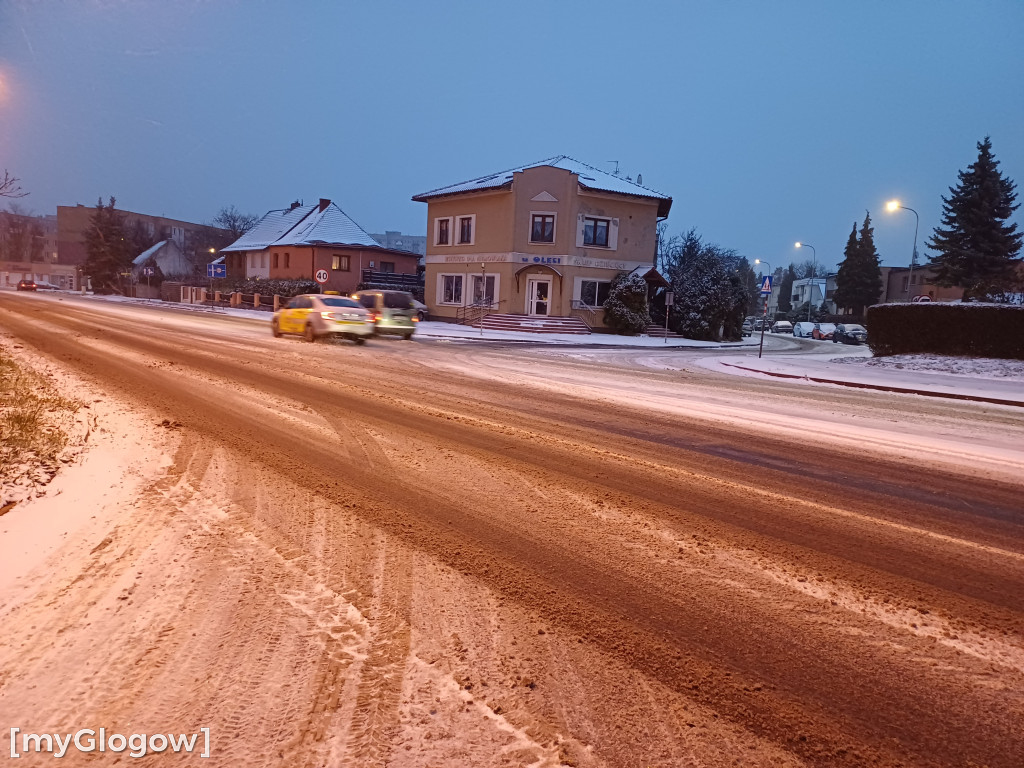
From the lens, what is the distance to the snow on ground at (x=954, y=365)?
18.1 m

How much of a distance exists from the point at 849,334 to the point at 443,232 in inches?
1240

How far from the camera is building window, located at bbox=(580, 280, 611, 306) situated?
37781 mm

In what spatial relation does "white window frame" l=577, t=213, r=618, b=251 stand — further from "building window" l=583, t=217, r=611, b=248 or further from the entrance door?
the entrance door

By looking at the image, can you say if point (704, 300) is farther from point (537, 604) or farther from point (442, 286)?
point (537, 604)

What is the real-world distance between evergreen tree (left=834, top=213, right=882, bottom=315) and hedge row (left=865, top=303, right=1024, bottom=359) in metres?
57.8

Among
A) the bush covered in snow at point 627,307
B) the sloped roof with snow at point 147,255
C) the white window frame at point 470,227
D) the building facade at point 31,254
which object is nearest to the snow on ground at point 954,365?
the bush covered in snow at point 627,307

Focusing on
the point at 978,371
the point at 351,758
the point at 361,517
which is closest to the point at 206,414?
the point at 361,517

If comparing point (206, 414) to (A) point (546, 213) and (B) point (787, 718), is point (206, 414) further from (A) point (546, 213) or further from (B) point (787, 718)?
(A) point (546, 213)

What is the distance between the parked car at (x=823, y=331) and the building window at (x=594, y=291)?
23661 millimetres

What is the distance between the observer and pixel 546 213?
37.2 m

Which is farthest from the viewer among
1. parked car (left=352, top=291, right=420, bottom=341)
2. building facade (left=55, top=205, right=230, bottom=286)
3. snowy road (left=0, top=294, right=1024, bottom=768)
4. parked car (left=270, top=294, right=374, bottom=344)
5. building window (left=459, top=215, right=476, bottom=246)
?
building facade (left=55, top=205, right=230, bottom=286)

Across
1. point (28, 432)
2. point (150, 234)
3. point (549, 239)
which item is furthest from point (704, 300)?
point (150, 234)

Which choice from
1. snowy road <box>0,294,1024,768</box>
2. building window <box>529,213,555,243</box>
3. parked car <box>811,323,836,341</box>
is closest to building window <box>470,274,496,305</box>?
building window <box>529,213,555,243</box>

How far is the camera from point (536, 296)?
37938mm
